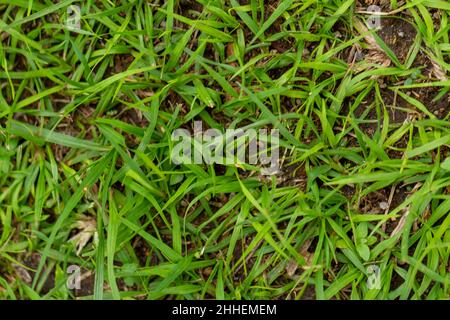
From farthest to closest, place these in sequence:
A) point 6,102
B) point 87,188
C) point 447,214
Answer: point 6,102 → point 87,188 → point 447,214

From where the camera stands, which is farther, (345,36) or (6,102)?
(6,102)

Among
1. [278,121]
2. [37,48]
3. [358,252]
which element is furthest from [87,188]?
[358,252]

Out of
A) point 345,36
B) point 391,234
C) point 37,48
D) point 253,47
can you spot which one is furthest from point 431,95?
point 37,48

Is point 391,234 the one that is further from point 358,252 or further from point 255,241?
point 255,241

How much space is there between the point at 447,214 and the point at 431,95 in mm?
411

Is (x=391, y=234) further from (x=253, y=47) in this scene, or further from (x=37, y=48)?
(x=37, y=48)

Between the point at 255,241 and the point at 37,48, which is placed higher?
the point at 37,48

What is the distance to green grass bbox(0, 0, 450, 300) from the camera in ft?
6.23

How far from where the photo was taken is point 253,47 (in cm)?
199

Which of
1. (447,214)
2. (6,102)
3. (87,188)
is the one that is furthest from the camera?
(6,102)

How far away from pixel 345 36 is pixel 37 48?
1141 mm

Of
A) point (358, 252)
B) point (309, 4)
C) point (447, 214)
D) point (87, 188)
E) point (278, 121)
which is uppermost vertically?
point (309, 4)

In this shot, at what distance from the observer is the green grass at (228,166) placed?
1.90 m

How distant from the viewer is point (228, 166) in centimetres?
199
